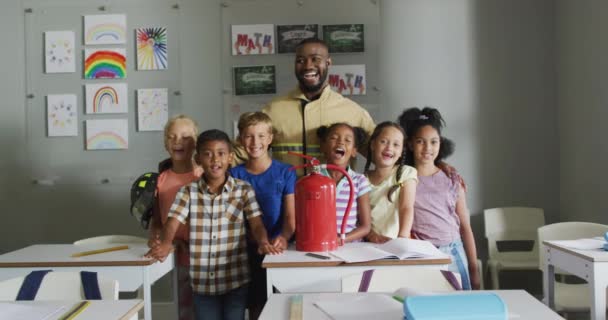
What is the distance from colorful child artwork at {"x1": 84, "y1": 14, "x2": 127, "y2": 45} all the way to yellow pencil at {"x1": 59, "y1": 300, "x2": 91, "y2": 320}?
236cm

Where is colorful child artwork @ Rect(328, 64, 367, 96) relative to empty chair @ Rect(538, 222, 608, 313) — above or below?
above

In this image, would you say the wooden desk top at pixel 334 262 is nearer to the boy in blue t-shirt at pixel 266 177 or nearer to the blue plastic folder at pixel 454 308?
the boy in blue t-shirt at pixel 266 177

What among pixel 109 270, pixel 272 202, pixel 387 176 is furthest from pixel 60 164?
pixel 387 176

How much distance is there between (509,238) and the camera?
3.18 m

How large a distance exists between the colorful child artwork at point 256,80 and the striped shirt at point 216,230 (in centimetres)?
122

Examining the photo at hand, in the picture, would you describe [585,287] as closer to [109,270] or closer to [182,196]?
[182,196]

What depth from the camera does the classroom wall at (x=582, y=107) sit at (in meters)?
2.80

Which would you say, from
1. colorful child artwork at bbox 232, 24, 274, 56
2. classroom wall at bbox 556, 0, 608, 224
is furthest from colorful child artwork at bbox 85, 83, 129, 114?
classroom wall at bbox 556, 0, 608, 224

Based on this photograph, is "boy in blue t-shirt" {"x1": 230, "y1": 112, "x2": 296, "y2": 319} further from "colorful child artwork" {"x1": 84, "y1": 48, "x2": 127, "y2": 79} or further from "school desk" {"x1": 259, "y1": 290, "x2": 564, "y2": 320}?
"colorful child artwork" {"x1": 84, "y1": 48, "x2": 127, "y2": 79}

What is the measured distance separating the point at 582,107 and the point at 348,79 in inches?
52.7

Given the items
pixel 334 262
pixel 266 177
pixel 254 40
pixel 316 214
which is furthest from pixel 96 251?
pixel 254 40

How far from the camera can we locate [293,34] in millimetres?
3264

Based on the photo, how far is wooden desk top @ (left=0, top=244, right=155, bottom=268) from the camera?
206 centimetres

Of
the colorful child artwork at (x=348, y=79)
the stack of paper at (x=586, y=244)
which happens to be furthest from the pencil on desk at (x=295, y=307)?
the colorful child artwork at (x=348, y=79)
